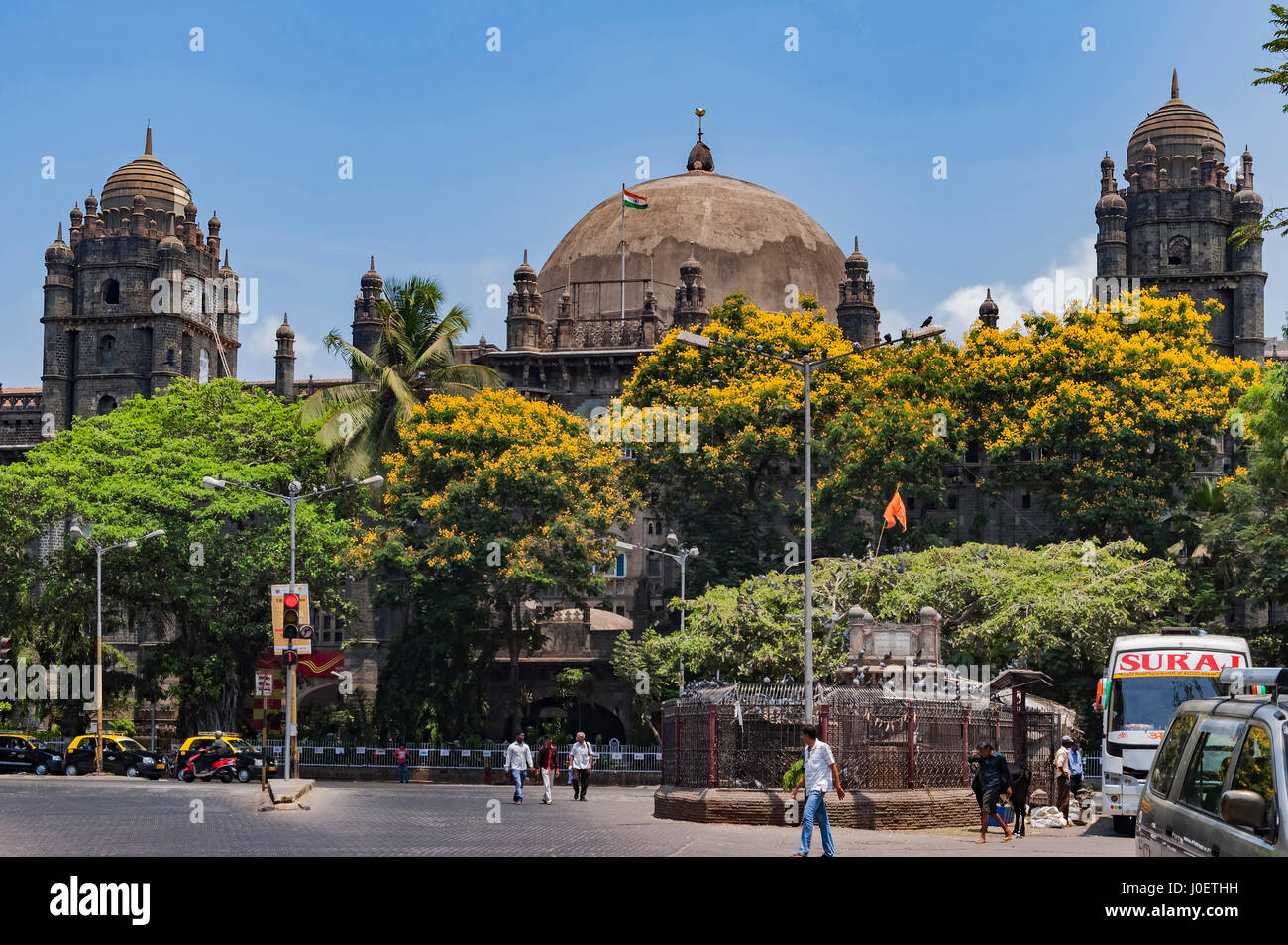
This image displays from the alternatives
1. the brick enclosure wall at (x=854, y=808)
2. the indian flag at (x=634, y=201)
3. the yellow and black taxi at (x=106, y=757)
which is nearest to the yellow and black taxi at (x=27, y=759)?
the yellow and black taxi at (x=106, y=757)

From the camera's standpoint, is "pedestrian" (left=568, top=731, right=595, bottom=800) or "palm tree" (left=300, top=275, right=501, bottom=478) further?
"palm tree" (left=300, top=275, right=501, bottom=478)

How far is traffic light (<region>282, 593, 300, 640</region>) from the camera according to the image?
35062 mm

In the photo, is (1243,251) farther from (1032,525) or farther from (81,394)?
(81,394)

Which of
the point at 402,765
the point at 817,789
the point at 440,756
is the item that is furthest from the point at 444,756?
the point at 817,789

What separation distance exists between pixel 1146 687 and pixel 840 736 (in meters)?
5.27

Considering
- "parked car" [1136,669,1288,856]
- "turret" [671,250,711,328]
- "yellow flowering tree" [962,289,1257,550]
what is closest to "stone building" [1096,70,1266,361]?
"yellow flowering tree" [962,289,1257,550]

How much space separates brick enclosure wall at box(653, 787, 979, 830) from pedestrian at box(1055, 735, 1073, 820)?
232 cm

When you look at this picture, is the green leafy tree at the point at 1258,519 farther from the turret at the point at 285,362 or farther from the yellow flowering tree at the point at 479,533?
the turret at the point at 285,362

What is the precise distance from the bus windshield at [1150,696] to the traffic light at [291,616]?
54.4 ft

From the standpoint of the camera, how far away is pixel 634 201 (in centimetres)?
7294

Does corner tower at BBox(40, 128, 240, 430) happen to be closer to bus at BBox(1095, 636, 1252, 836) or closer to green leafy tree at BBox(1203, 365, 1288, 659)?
green leafy tree at BBox(1203, 365, 1288, 659)

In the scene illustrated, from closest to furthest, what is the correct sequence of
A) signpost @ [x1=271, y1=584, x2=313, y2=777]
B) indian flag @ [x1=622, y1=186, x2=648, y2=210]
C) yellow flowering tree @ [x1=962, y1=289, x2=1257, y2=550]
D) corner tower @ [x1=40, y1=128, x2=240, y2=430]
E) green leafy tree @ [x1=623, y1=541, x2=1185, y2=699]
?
signpost @ [x1=271, y1=584, x2=313, y2=777] < green leafy tree @ [x1=623, y1=541, x2=1185, y2=699] < yellow flowering tree @ [x1=962, y1=289, x2=1257, y2=550] < indian flag @ [x1=622, y1=186, x2=648, y2=210] < corner tower @ [x1=40, y1=128, x2=240, y2=430]
